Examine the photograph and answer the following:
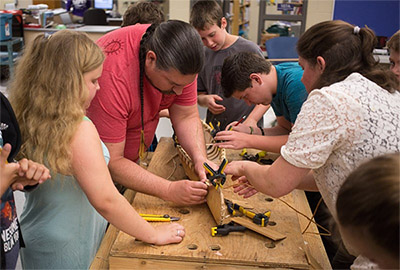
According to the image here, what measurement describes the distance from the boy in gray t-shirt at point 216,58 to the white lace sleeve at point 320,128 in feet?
4.29

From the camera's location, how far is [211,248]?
54.9 inches

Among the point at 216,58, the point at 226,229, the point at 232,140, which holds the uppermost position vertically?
the point at 216,58

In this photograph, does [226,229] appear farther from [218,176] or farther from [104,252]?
[104,252]

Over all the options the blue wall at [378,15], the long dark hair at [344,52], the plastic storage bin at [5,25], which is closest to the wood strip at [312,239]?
the long dark hair at [344,52]

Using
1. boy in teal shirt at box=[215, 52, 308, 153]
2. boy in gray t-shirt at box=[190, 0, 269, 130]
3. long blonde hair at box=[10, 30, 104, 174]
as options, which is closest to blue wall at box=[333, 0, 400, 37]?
boy in gray t-shirt at box=[190, 0, 269, 130]

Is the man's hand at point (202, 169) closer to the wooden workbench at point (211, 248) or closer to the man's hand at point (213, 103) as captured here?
the wooden workbench at point (211, 248)

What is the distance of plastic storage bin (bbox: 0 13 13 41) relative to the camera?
21.3 ft

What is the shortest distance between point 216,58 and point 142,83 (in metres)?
1.08

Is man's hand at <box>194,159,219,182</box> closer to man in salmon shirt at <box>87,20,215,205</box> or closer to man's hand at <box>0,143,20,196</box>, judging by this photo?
man in salmon shirt at <box>87,20,215,205</box>

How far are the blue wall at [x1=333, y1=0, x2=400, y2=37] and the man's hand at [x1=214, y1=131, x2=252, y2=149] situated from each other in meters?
5.66

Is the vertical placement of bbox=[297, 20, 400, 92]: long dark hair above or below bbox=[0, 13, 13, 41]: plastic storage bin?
above

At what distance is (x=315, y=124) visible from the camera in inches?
49.0

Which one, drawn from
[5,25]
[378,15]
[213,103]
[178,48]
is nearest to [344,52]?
[178,48]

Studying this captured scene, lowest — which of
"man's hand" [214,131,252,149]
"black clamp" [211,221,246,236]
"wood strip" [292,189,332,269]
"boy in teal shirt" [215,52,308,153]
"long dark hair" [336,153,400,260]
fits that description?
"wood strip" [292,189,332,269]
